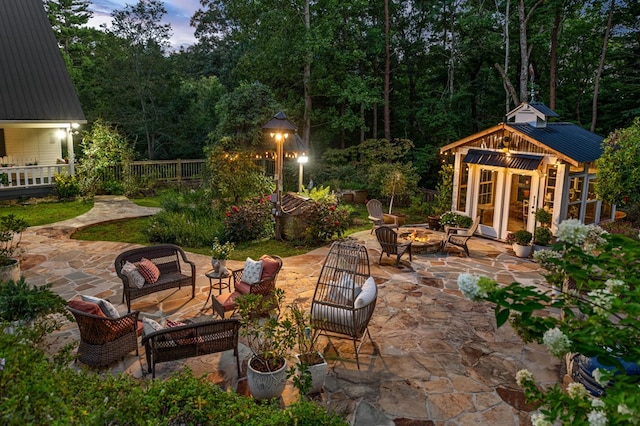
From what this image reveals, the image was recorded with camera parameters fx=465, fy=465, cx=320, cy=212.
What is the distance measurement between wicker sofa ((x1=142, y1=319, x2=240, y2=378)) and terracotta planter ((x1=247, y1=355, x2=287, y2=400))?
71 centimetres

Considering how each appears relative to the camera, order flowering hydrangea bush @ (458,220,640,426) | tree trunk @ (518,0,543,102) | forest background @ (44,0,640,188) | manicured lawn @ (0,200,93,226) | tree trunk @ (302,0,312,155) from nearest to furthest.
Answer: flowering hydrangea bush @ (458,220,640,426), manicured lawn @ (0,200,93,226), tree trunk @ (518,0,543,102), forest background @ (44,0,640,188), tree trunk @ (302,0,312,155)

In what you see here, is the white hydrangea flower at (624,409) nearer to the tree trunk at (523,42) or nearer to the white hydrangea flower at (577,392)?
the white hydrangea flower at (577,392)

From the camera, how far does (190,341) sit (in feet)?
18.7

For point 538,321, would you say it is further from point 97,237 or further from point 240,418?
point 97,237

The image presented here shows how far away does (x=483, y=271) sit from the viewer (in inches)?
407

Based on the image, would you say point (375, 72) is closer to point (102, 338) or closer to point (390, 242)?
point (390, 242)

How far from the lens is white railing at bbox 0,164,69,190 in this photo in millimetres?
16812

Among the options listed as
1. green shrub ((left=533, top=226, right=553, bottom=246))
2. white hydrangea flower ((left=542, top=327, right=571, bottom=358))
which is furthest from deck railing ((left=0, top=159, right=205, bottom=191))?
white hydrangea flower ((left=542, top=327, right=571, bottom=358))

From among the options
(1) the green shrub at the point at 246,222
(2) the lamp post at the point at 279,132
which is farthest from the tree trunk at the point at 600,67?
(1) the green shrub at the point at 246,222

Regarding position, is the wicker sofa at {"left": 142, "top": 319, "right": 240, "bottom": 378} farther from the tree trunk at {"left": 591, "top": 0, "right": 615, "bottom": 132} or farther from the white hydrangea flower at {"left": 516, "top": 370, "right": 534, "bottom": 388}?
the tree trunk at {"left": 591, "top": 0, "right": 615, "bottom": 132}

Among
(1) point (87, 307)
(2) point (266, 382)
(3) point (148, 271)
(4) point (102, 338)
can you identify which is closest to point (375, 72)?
(3) point (148, 271)

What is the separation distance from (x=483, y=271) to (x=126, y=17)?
2224cm

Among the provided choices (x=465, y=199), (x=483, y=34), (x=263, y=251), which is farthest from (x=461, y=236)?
(x=483, y=34)

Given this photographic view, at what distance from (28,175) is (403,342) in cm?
1703
